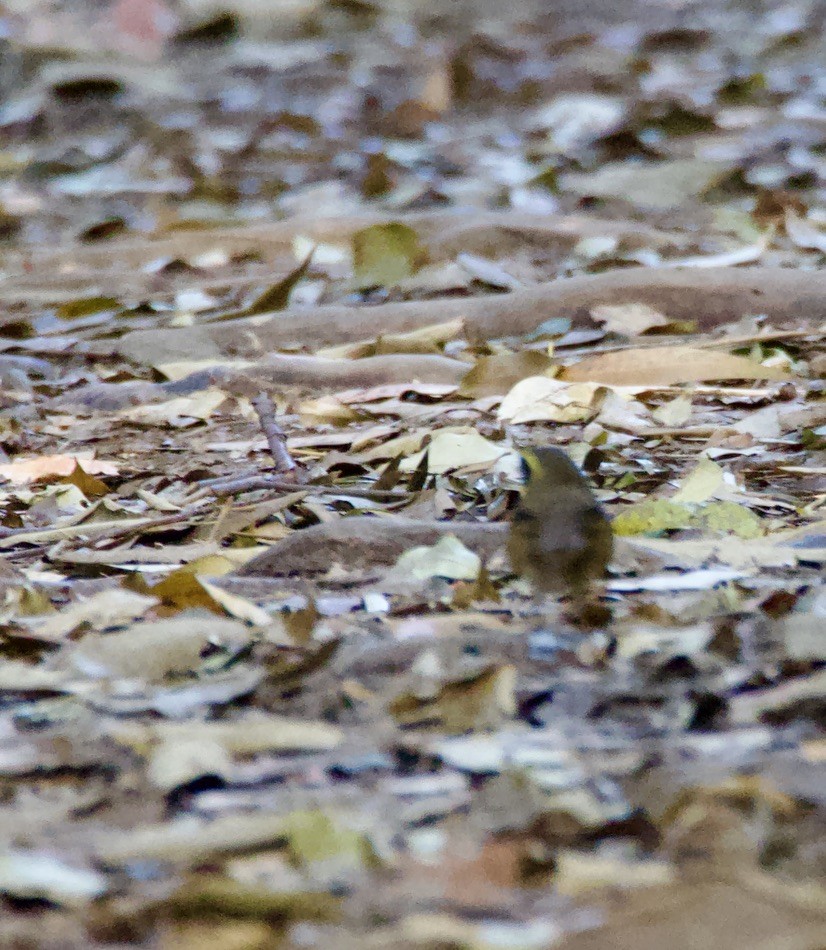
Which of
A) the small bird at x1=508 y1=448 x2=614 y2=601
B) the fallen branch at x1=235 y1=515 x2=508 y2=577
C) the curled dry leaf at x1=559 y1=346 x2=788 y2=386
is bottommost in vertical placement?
the curled dry leaf at x1=559 y1=346 x2=788 y2=386

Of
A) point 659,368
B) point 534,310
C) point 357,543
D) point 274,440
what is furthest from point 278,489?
point 534,310

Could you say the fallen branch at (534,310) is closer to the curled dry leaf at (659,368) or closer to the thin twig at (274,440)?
the curled dry leaf at (659,368)

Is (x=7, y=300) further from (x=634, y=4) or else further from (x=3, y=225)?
(x=634, y=4)

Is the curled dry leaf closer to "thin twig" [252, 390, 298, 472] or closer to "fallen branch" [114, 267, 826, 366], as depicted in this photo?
"fallen branch" [114, 267, 826, 366]

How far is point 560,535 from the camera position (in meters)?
2.06

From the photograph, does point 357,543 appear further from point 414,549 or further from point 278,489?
point 278,489

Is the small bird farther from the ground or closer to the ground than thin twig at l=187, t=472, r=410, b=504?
farther from the ground

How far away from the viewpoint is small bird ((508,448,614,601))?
2.04m

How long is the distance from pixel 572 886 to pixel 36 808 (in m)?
0.57

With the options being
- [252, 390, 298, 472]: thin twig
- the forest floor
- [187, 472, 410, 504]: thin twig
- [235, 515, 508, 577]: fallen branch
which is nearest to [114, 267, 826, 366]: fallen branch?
the forest floor

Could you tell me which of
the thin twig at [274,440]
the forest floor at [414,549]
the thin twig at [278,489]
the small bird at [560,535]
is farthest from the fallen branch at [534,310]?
the small bird at [560,535]

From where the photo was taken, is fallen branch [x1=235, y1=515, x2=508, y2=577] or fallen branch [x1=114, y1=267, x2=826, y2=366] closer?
fallen branch [x1=235, y1=515, x2=508, y2=577]

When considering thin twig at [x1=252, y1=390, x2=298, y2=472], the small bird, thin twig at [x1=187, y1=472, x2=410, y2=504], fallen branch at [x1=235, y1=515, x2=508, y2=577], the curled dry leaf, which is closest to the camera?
the small bird

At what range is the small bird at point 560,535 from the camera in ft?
6.70
